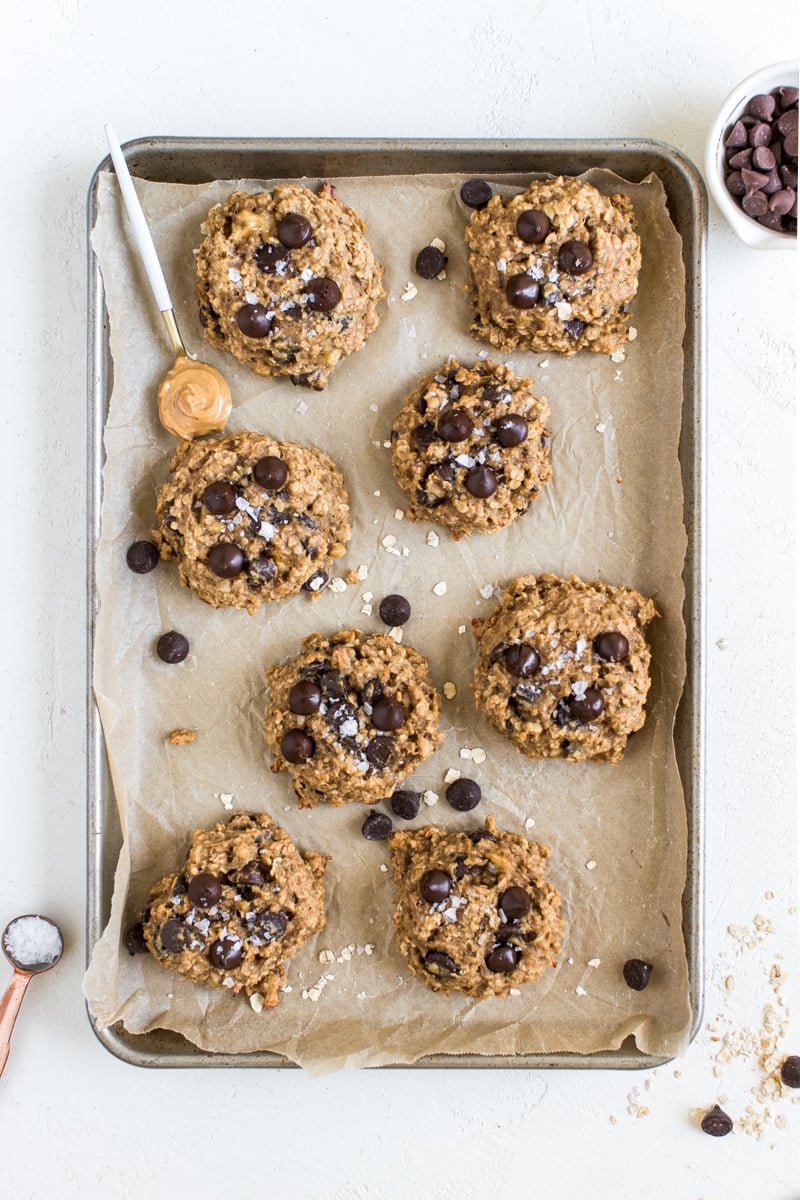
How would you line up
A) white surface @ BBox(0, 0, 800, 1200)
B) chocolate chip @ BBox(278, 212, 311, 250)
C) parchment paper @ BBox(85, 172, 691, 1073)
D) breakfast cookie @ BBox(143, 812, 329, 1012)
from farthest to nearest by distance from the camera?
white surface @ BBox(0, 0, 800, 1200) < parchment paper @ BBox(85, 172, 691, 1073) < breakfast cookie @ BBox(143, 812, 329, 1012) < chocolate chip @ BBox(278, 212, 311, 250)

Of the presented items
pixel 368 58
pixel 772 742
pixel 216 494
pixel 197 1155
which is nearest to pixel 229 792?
pixel 216 494

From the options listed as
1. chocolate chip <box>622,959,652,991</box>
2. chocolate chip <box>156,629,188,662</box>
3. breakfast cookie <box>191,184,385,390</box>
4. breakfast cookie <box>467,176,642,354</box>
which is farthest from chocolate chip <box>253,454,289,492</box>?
chocolate chip <box>622,959,652,991</box>

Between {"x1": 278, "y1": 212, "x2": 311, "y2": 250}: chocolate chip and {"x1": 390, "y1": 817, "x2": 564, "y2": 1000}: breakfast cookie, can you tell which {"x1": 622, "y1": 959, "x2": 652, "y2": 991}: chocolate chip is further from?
{"x1": 278, "y1": 212, "x2": 311, "y2": 250}: chocolate chip

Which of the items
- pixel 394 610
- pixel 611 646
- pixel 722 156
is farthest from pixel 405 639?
pixel 722 156

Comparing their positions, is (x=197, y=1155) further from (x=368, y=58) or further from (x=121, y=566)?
(x=368, y=58)

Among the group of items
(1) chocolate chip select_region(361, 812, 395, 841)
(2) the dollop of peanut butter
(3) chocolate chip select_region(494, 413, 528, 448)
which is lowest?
(1) chocolate chip select_region(361, 812, 395, 841)

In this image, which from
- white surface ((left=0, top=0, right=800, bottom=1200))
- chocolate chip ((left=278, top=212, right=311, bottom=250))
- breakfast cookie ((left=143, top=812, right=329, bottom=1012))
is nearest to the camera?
chocolate chip ((left=278, top=212, right=311, bottom=250))
